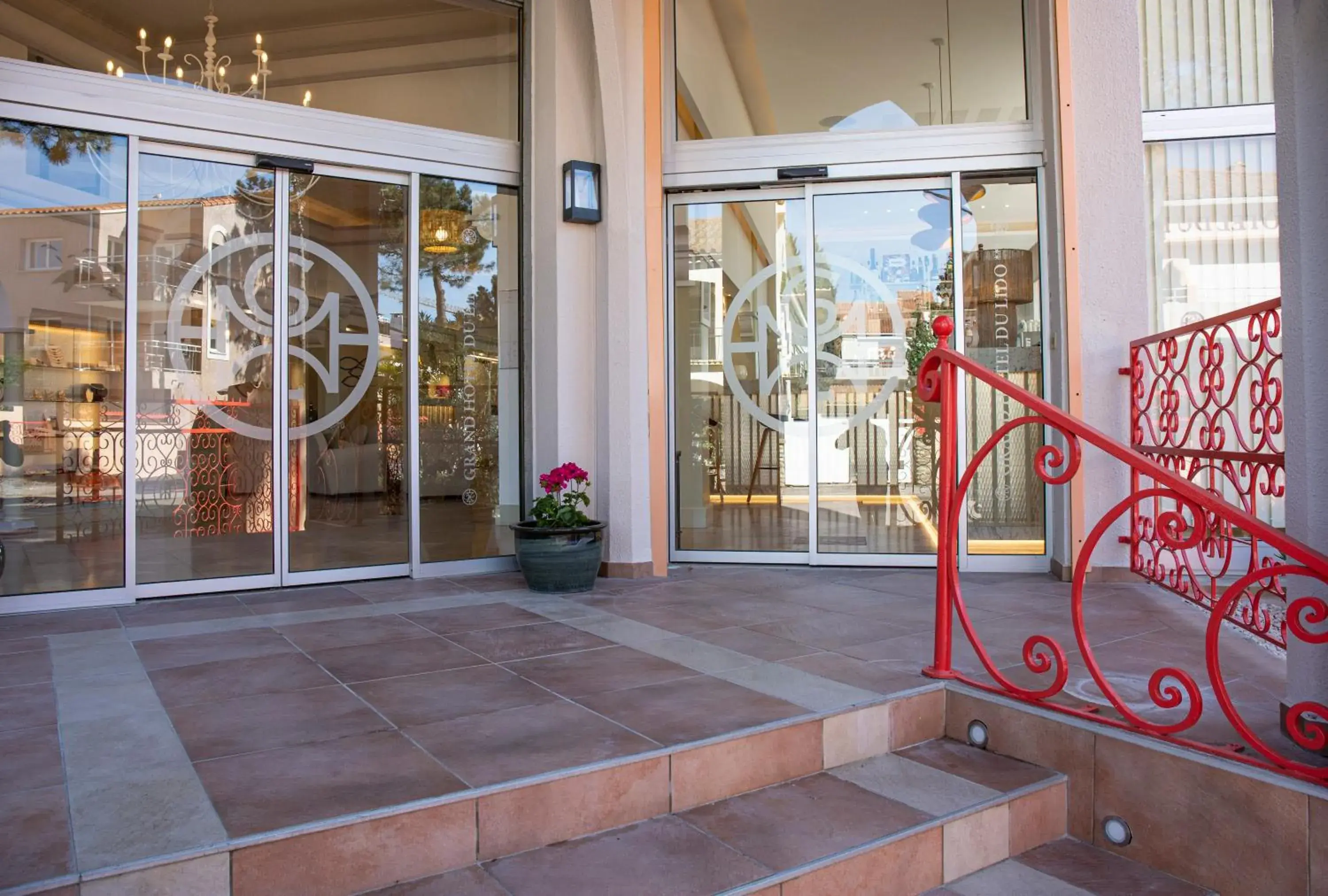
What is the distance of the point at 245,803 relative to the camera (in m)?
2.03

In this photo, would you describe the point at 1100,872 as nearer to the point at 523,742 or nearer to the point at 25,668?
the point at 523,742

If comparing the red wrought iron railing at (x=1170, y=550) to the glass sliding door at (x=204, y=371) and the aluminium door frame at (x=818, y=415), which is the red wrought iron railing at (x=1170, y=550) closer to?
the aluminium door frame at (x=818, y=415)

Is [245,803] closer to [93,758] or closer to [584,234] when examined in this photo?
[93,758]

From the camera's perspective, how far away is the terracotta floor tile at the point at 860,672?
2.91 meters

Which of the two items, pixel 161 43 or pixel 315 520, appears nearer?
pixel 161 43

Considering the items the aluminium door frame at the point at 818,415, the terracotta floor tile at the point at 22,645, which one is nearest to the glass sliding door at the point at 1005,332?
the aluminium door frame at the point at 818,415

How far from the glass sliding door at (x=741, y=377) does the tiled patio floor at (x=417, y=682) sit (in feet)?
2.45

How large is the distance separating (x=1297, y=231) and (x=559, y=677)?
2.42 m

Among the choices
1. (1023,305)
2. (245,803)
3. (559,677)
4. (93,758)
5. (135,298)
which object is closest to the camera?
(245,803)

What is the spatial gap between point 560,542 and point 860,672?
2021 mm

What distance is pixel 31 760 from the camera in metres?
2.29

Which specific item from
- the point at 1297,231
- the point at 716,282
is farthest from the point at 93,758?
the point at 716,282

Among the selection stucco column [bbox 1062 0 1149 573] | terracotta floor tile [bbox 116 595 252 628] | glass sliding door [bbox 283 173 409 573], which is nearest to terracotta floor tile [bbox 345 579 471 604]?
A: glass sliding door [bbox 283 173 409 573]

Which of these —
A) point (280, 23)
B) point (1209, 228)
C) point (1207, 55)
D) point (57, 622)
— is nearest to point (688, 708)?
point (57, 622)
